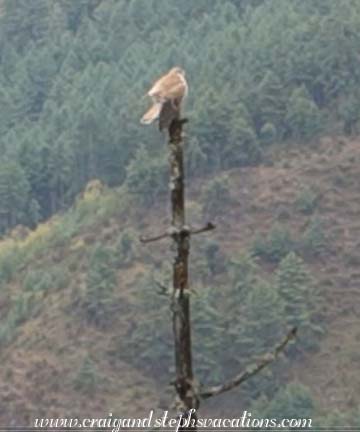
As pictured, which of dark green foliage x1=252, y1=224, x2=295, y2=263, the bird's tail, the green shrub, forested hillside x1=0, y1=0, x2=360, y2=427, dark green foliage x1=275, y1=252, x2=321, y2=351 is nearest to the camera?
the bird's tail

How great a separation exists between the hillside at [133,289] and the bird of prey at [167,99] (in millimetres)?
A: 49105

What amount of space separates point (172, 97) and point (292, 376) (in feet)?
181

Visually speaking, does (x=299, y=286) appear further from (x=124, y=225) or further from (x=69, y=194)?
(x=69, y=194)

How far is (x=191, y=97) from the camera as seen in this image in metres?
79.3

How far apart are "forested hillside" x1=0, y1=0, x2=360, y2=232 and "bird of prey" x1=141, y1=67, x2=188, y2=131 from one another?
63402 mm

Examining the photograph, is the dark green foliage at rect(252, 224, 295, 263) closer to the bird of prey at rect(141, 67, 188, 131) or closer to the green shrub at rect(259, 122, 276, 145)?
the green shrub at rect(259, 122, 276, 145)

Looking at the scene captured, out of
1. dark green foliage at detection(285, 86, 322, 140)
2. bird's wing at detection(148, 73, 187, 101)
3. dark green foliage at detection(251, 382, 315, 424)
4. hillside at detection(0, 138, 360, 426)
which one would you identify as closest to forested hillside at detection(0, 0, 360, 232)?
dark green foliage at detection(285, 86, 322, 140)

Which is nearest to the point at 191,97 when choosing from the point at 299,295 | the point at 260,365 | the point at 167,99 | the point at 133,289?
the point at 133,289

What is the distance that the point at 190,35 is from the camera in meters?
93.6

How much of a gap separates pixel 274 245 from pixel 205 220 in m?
3.88

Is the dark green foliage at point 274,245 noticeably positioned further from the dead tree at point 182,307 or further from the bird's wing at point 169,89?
the dead tree at point 182,307

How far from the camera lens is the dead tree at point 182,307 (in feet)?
18.3

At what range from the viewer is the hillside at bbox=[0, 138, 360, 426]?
60.1 meters

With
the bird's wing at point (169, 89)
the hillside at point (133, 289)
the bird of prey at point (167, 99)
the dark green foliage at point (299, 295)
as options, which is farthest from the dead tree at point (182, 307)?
the dark green foliage at point (299, 295)
